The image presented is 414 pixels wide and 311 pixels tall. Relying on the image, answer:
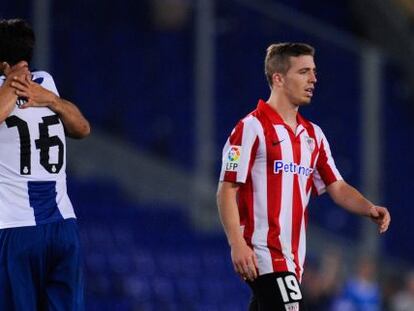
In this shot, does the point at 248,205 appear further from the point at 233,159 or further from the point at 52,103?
the point at 52,103

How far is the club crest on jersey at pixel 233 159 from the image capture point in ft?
21.1

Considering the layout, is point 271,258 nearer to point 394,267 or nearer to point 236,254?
point 236,254

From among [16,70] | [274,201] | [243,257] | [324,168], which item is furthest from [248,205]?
[16,70]

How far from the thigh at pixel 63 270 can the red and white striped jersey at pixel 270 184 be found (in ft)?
2.73

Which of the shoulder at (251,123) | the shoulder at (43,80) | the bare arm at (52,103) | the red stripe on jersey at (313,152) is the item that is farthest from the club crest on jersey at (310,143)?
the shoulder at (43,80)

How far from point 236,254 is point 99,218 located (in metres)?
6.77

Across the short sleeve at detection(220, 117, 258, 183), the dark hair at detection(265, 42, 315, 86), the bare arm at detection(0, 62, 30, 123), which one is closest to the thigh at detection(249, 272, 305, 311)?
the short sleeve at detection(220, 117, 258, 183)

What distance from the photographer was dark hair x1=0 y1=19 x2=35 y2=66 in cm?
602

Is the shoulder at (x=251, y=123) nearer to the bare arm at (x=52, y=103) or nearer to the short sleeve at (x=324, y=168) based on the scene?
the short sleeve at (x=324, y=168)

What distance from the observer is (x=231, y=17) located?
1334cm

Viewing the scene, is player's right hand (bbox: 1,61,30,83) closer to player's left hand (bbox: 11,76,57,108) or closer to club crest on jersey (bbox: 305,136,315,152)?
player's left hand (bbox: 11,76,57,108)

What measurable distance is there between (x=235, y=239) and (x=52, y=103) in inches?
41.2

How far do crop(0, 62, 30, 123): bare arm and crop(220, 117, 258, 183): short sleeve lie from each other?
1054 mm

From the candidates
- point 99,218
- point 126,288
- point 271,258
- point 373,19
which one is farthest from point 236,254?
point 373,19
